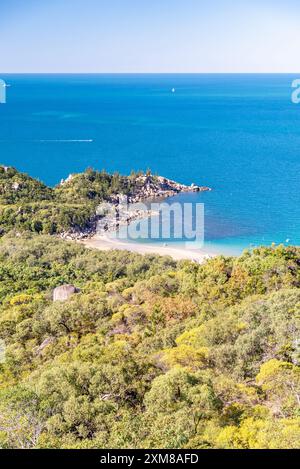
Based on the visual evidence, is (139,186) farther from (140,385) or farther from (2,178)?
(140,385)

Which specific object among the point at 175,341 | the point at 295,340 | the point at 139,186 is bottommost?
the point at 175,341

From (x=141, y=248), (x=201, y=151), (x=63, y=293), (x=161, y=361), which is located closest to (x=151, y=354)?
(x=161, y=361)

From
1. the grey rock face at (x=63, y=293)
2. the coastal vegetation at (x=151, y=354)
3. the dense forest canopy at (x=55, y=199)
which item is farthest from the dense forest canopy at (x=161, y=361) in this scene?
the dense forest canopy at (x=55, y=199)

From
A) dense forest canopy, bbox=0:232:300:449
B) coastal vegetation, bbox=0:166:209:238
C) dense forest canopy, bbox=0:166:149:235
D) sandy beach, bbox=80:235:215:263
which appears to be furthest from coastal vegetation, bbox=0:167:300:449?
coastal vegetation, bbox=0:166:209:238


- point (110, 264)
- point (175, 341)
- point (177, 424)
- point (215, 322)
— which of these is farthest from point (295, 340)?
point (110, 264)

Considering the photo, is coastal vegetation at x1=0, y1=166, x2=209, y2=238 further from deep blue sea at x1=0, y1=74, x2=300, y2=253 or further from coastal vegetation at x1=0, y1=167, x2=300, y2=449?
coastal vegetation at x1=0, y1=167, x2=300, y2=449
